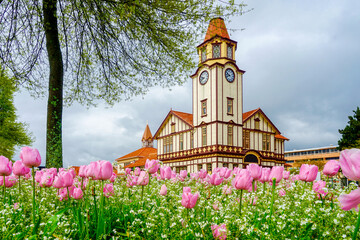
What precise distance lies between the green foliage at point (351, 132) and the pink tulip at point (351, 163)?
49.6m

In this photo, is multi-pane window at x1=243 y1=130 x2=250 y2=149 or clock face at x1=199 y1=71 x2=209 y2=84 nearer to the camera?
clock face at x1=199 y1=71 x2=209 y2=84

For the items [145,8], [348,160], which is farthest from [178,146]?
[348,160]

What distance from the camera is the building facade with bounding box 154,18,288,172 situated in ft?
107

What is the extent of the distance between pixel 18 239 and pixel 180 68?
9.72 meters

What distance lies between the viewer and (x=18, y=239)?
2.49 m

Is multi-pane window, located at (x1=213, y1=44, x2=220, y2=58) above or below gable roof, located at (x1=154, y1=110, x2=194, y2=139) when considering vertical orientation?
above

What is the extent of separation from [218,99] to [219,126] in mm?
2812

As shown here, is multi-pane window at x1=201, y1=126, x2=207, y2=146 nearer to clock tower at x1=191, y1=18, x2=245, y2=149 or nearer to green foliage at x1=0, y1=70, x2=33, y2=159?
clock tower at x1=191, y1=18, x2=245, y2=149

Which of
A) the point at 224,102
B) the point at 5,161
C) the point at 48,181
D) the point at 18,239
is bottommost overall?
the point at 18,239

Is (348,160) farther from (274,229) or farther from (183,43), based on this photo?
(183,43)

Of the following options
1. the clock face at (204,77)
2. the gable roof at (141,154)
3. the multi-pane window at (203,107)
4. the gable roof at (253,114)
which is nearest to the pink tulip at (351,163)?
the multi-pane window at (203,107)

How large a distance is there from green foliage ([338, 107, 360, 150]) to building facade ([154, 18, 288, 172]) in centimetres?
1436

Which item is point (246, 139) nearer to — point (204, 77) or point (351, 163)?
point (204, 77)

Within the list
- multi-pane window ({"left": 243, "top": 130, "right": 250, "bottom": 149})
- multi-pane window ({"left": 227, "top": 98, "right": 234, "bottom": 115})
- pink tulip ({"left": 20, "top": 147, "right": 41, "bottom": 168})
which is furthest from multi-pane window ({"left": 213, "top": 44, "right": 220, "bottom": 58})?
pink tulip ({"left": 20, "top": 147, "right": 41, "bottom": 168})
